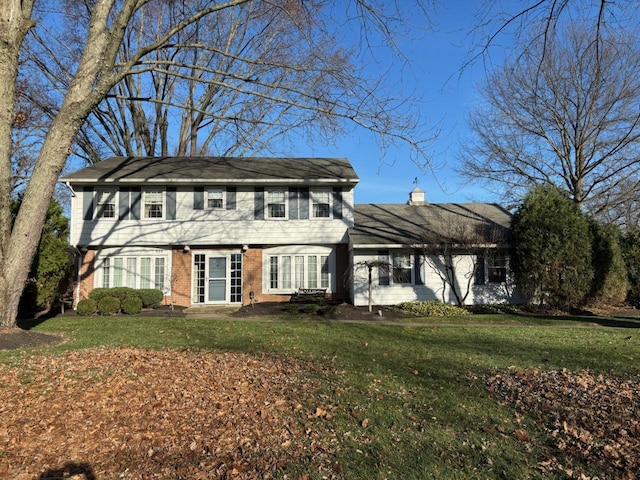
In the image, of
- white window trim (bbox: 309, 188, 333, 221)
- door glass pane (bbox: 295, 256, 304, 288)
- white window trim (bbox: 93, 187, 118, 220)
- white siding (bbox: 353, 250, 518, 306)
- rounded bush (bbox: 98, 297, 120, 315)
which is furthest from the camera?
white window trim (bbox: 309, 188, 333, 221)

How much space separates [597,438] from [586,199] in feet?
71.7

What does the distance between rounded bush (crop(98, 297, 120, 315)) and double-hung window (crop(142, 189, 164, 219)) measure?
4.28m

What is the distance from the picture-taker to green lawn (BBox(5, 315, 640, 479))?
147 inches

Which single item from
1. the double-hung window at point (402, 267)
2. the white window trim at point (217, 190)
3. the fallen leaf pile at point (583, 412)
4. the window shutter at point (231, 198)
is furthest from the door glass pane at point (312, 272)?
the fallen leaf pile at point (583, 412)

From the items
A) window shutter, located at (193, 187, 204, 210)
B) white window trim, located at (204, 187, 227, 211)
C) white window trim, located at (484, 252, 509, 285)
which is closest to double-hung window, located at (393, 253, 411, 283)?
white window trim, located at (484, 252, 509, 285)

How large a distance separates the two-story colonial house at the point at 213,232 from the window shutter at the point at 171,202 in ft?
0.14

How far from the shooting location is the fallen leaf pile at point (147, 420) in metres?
3.54

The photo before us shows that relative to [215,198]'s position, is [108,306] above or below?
below

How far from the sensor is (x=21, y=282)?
7.96 metres

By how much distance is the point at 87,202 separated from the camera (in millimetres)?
17625

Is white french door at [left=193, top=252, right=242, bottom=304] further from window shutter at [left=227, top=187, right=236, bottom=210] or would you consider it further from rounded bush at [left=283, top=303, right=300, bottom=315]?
rounded bush at [left=283, top=303, right=300, bottom=315]

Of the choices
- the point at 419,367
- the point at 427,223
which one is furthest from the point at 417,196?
the point at 419,367

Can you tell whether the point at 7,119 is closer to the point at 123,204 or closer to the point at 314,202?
the point at 123,204

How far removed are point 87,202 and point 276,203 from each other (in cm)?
790
